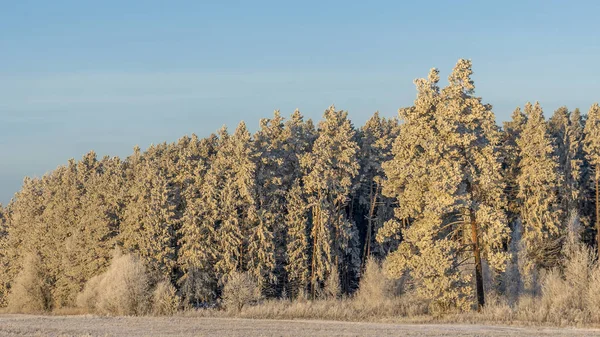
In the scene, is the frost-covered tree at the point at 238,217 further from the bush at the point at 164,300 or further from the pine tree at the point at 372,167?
the pine tree at the point at 372,167

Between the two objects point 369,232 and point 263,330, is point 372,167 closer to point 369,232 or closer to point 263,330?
point 369,232

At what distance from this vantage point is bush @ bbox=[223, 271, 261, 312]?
191ft

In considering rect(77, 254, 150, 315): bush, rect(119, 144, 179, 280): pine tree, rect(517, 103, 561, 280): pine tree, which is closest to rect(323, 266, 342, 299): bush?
rect(119, 144, 179, 280): pine tree

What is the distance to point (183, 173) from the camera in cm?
7181

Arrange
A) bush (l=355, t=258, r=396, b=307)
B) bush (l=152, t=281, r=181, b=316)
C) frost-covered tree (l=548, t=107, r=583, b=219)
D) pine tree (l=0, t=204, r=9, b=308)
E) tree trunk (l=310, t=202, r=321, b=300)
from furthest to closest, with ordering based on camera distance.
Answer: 1. pine tree (l=0, t=204, r=9, b=308)
2. frost-covered tree (l=548, t=107, r=583, b=219)
3. tree trunk (l=310, t=202, r=321, b=300)
4. bush (l=152, t=281, r=181, b=316)
5. bush (l=355, t=258, r=396, b=307)

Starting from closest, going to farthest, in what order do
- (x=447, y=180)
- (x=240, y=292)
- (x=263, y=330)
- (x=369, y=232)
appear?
(x=263, y=330) < (x=447, y=180) < (x=240, y=292) < (x=369, y=232)

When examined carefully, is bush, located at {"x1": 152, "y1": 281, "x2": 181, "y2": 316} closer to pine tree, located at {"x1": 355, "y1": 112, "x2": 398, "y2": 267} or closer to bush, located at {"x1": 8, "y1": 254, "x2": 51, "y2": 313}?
pine tree, located at {"x1": 355, "y1": 112, "x2": 398, "y2": 267}

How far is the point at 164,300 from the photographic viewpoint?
197 ft

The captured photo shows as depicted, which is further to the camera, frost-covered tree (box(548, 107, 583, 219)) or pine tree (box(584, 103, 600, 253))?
frost-covered tree (box(548, 107, 583, 219))

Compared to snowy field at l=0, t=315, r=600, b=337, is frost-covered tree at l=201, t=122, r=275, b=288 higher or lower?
higher

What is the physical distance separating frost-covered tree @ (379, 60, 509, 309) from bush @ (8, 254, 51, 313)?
156 ft

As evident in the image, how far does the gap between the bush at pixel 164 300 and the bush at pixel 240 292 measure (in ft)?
13.0

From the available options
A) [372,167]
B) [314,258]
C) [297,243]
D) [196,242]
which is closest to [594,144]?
[372,167]

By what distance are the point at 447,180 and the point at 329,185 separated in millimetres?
24787
